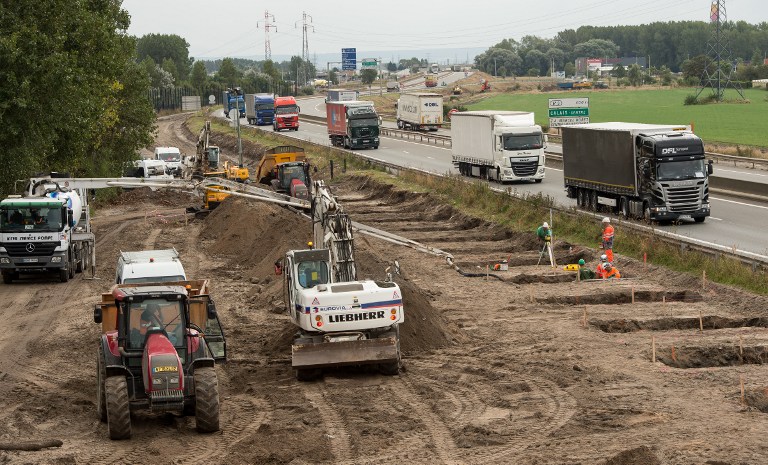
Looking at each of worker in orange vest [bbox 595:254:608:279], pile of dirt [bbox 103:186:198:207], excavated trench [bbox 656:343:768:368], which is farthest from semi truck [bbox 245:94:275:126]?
excavated trench [bbox 656:343:768:368]

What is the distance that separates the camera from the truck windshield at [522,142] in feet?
186

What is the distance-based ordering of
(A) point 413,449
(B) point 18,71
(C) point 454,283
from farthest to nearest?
1. (B) point 18,71
2. (C) point 454,283
3. (A) point 413,449

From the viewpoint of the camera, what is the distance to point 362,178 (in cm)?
6431

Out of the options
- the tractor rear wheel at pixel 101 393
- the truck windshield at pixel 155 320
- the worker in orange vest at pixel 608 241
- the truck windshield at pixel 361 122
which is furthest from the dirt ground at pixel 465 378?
the truck windshield at pixel 361 122

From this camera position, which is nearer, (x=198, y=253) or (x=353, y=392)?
(x=353, y=392)

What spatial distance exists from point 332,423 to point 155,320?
138 inches

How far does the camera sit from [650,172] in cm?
3988

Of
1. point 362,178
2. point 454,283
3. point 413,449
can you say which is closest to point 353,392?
point 413,449

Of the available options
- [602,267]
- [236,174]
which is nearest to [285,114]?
[236,174]

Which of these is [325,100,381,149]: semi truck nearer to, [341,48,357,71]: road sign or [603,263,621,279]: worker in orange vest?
[603,263,621,279]: worker in orange vest

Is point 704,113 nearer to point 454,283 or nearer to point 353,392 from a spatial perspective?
point 454,283

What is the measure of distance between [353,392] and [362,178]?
4282 cm

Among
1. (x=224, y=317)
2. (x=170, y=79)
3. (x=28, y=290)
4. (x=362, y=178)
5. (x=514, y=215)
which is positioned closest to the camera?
(x=224, y=317)

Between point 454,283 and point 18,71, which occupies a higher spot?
point 18,71
